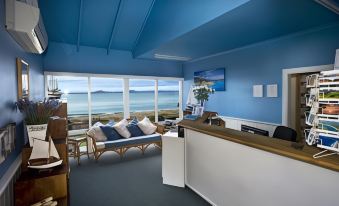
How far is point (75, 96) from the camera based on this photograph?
5.51 metres

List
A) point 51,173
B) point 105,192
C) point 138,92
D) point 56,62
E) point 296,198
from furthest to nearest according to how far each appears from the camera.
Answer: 1. point 138,92
2. point 56,62
3. point 105,192
4. point 51,173
5. point 296,198

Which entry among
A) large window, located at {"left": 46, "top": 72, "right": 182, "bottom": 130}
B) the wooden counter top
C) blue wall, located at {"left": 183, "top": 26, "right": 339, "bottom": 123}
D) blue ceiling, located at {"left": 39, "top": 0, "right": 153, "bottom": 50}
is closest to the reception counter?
the wooden counter top

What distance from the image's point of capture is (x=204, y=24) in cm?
307

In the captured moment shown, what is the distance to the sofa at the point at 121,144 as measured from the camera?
441 cm

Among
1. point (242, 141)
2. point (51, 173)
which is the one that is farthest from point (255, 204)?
point (51, 173)

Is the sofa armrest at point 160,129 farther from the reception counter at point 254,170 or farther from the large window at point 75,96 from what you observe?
the reception counter at point 254,170

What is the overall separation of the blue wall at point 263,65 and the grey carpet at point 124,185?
246cm

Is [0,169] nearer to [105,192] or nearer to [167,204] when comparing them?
[105,192]

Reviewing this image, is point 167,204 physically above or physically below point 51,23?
below

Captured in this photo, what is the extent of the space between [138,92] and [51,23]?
9.67ft

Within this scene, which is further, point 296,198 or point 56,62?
point 56,62

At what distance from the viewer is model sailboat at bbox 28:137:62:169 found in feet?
6.61

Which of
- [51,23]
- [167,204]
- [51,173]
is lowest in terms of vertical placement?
[167,204]

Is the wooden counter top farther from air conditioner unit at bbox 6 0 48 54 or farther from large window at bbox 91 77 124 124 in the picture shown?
large window at bbox 91 77 124 124
